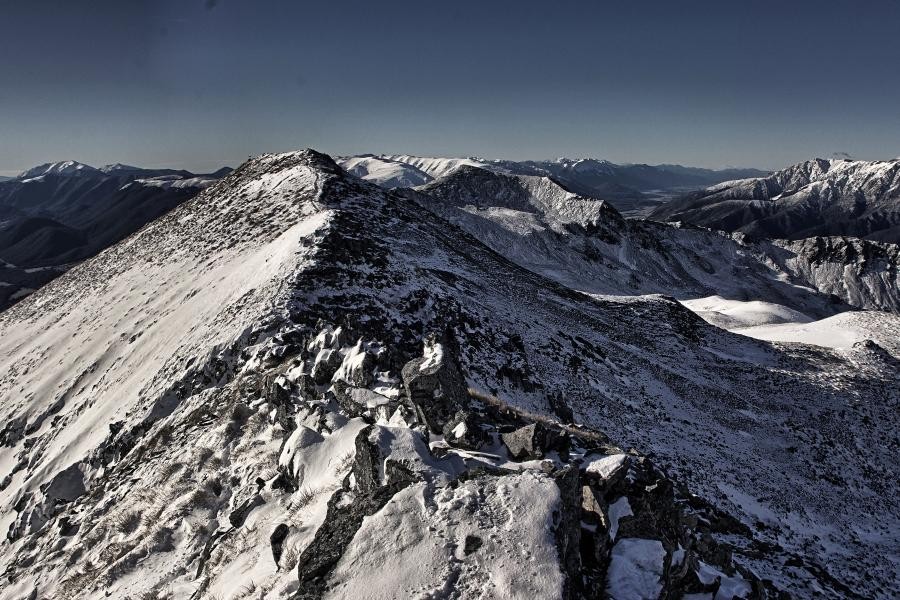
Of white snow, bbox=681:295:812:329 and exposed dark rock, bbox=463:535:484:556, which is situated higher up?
exposed dark rock, bbox=463:535:484:556

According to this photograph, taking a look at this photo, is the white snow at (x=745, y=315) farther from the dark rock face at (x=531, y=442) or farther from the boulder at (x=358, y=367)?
the dark rock face at (x=531, y=442)

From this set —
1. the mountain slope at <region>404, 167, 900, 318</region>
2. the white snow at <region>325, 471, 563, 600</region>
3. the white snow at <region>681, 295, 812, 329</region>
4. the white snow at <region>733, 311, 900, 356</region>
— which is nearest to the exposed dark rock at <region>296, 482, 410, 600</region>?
the white snow at <region>325, 471, 563, 600</region>

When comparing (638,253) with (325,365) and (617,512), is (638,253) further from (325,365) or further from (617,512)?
(617,512)

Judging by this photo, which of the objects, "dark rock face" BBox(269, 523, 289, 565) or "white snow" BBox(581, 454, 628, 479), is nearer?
"dark rock face" BBox(269, 523, 289, 565)

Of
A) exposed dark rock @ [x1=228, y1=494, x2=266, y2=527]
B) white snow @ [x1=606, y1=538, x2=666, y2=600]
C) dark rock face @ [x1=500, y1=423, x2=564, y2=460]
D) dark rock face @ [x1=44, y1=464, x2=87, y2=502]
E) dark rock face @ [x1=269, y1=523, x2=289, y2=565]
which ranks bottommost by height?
dark rock face @ [x1=44, y1=464, x2=87, y2=502]

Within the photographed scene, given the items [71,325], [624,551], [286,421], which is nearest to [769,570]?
[624,551]

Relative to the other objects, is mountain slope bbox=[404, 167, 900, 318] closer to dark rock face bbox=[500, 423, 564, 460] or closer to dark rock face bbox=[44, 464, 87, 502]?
dark rock face bbox=[500, 423, 564, 460]

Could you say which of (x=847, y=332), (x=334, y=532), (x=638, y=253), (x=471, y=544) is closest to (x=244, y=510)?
(x=334, y=532)
